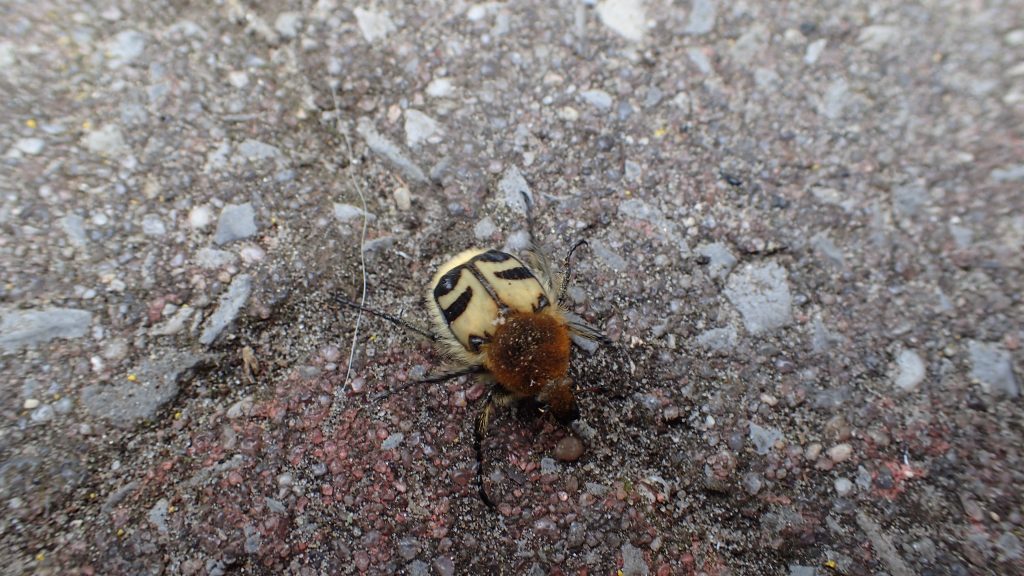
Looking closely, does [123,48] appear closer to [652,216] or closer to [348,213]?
→ [348,213]

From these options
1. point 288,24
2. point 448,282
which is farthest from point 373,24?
point 448,282

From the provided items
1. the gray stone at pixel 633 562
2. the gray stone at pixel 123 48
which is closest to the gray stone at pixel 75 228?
the gray stone at pixel 123 48

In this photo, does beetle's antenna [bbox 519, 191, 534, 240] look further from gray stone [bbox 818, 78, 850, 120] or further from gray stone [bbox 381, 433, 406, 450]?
gray stone [bbox 818, 78, 850, 120]

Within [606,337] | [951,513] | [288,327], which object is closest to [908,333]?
A: [951,513]

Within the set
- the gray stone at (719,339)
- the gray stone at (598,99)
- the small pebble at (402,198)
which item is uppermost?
the gray stone at (598,99)

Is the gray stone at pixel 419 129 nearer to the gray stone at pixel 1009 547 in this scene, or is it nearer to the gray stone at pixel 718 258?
the gray stone at pixel 718 258

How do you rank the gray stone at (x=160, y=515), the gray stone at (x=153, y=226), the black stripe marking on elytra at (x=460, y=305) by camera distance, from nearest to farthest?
the gray stone at (x=160, y=515) → the black stripe marking on elytra at (x=460, y=305) → the gray stone at (x=153, y=226)
